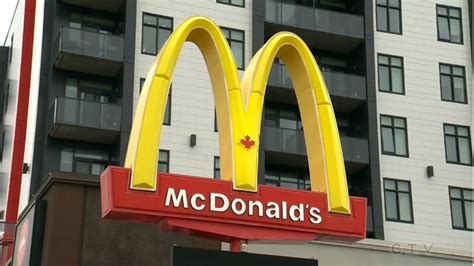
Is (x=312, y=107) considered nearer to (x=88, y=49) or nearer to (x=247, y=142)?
(x=247, y=142)

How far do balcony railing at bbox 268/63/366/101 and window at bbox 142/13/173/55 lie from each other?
16.4 ft

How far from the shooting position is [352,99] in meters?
37.6

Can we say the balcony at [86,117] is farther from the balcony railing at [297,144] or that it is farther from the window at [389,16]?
the window at [389,16]

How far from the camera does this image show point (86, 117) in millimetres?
33969

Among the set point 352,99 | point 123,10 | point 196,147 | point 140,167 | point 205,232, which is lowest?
point 205,232

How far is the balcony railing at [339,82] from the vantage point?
120 ft

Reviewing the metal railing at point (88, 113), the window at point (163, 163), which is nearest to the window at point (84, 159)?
the metal railing at point (88, 113)

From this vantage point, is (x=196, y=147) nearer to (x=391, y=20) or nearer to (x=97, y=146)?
(x=97, y=146)

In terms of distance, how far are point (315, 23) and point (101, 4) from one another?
Result: 967 centimetres

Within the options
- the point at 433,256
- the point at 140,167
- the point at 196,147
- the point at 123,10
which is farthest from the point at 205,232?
the point at 123,10

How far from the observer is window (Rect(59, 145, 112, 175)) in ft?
114

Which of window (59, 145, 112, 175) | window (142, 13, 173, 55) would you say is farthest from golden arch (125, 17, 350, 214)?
window (59, 145, 112, 175)

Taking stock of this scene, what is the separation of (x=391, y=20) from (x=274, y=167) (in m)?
9.22

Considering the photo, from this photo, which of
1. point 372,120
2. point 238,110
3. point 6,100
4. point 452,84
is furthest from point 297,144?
point 238,110
